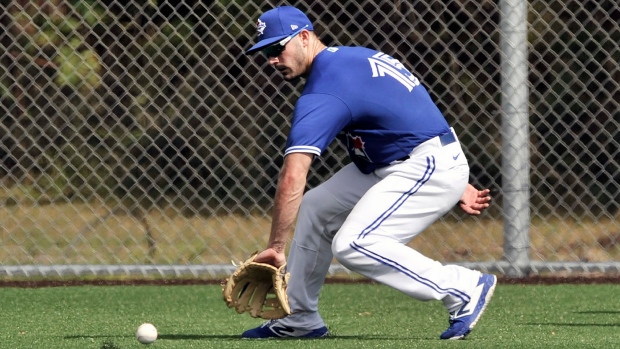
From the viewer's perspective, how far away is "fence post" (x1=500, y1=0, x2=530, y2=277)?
7.24 meters

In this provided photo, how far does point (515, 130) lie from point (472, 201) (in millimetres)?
1900

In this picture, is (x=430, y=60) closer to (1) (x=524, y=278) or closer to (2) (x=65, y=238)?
(1) (x=524, y=278)

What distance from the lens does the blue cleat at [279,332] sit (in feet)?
17.9

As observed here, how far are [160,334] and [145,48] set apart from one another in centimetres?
282

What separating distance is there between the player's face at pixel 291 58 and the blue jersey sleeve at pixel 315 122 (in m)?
0.25

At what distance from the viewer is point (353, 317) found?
626 cm

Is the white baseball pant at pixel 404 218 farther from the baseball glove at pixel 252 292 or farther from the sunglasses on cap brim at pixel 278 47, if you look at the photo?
the sunglasses on cap brim at pixel 278 47

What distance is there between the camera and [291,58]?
5125 millimetres

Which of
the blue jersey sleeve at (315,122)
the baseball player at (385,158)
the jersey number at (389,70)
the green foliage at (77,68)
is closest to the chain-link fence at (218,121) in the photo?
the green foliage at (77,68)

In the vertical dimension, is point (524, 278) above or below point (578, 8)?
below

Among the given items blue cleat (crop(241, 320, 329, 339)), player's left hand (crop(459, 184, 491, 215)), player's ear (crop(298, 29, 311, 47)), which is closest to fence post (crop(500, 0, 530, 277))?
player's left hand (crop(459, 184, 491, 215))

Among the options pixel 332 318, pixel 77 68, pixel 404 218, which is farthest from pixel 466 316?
pixel 77 68

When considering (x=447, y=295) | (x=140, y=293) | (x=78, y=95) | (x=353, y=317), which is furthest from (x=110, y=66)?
(x=447, y=295)

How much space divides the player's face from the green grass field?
3.49ft
